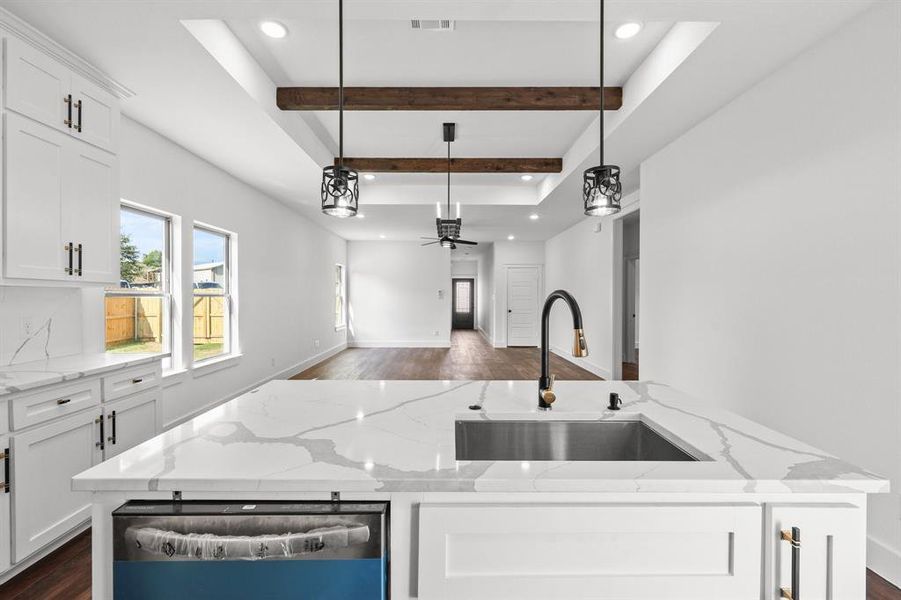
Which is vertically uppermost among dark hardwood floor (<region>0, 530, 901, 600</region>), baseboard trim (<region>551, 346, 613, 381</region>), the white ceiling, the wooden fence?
the white ceiling

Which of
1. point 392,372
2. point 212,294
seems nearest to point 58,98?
point 212,294

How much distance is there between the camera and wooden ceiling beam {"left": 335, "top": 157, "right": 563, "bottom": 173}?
496 centimetres

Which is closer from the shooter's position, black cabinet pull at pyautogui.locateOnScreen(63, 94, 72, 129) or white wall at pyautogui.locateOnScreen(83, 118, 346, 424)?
black cabinet pull at pyautogui.locateOnScreen(63, 94, 72, 129)

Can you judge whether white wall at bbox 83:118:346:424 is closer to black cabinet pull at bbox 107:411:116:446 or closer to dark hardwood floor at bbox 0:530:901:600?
black cabinet pull at bbox 107:411:116:446

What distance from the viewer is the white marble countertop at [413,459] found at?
89cm

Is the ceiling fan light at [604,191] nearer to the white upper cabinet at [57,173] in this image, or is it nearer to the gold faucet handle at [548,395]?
the gold faucet handle at [548,395]

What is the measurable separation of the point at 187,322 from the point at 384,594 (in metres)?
3.91

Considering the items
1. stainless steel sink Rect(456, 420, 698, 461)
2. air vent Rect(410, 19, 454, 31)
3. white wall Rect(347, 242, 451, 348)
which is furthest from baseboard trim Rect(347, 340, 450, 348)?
stainless steel sink Rect(456, 420, 698, 461)

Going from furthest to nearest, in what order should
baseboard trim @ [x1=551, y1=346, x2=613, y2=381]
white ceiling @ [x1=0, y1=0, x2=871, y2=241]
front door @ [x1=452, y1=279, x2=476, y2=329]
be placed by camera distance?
front door @ [x1=452, y1=279, x2=476, y2=329]
baseboard trim @ [x1=551, y1=346, x2=613, y2=381]
white ceiling @ [x1=0, y1=0, x2=871, y2=241]

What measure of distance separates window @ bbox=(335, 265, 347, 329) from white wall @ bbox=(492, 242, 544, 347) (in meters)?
3.57

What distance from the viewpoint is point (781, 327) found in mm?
2471

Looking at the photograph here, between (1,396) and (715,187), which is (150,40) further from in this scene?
(715,187)

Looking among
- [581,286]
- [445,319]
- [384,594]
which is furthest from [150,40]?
[445,319]

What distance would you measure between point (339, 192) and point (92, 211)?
1.97m
